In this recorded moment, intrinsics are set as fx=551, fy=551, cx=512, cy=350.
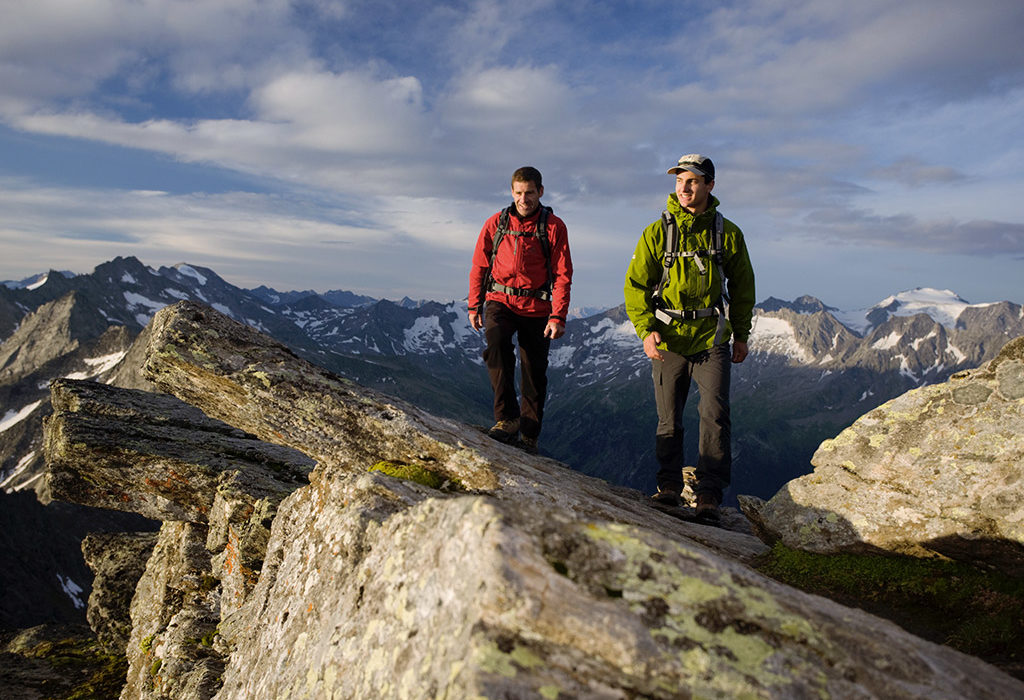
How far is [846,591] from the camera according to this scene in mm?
8844

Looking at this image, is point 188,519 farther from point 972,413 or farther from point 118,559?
point 972,413

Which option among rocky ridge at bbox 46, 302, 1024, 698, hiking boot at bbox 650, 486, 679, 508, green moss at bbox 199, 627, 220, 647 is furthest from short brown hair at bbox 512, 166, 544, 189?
green moss at bbox 199, 627, 220, 647

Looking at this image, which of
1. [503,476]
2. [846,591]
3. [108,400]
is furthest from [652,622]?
[108,400]

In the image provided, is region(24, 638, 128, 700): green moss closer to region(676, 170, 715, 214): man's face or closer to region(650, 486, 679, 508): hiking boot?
region(650, 486, 679, 508): hiking boot

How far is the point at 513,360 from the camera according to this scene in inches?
534

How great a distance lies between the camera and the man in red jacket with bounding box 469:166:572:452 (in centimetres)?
1284

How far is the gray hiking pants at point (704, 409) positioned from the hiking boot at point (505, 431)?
345cm

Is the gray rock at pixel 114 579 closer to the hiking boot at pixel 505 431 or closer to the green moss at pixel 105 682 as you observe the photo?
the green moss at pixel 105 682

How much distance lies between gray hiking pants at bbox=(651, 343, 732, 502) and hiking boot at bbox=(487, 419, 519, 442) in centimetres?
345

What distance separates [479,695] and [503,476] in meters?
5.52

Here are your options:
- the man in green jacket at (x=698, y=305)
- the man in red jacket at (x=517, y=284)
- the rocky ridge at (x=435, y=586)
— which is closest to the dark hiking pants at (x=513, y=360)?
the man in red jacket at (x=517, y=284)

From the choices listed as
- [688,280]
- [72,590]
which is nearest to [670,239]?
[688,280]

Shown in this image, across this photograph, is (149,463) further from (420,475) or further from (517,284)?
→ (517,284)

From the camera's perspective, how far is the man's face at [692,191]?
10.7 metres
